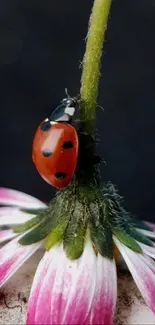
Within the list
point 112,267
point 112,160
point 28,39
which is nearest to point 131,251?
point 112,267

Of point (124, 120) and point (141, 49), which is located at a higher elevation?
point (141, 49)

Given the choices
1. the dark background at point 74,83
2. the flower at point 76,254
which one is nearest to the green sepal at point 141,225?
the flower at point 76,254

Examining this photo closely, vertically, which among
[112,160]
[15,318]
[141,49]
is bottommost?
[15,318]

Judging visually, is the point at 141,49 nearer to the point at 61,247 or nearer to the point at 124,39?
the point at 124,39

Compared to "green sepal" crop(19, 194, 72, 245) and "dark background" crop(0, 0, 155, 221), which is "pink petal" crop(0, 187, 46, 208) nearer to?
"green sepal" crop(19, 194, 72, 245)

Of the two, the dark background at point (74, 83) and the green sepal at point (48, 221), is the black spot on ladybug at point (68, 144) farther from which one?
the dark background at point (74, 83)

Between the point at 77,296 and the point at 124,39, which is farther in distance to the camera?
the point at 124,39

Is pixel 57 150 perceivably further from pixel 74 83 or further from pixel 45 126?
pixel 74 83
